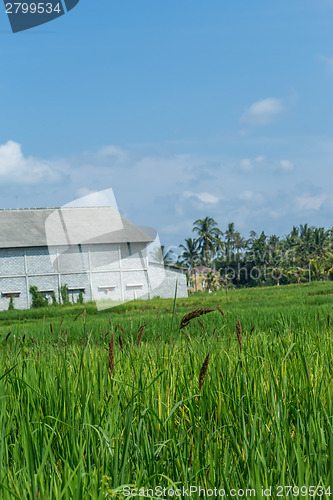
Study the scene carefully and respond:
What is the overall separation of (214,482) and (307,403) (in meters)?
0.87

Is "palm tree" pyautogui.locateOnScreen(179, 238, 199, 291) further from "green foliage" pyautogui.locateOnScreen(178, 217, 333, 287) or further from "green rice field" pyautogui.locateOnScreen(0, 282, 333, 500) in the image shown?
"green rice field" pyautogui.locateOnScreen(0, 282, 333, 500)

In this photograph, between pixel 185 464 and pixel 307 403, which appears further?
pixel 307 403

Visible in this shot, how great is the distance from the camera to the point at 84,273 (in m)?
36.0

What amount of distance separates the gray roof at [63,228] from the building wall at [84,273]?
2.05 feet

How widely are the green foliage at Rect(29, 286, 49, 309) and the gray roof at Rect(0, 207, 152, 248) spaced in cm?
329

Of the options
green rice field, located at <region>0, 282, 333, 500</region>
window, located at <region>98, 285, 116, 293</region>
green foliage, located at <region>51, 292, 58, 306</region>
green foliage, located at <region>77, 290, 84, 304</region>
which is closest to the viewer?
green rice field, located at <region>0, 282, 333, 500</region>

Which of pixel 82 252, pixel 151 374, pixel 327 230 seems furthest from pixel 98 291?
pixel 327 230

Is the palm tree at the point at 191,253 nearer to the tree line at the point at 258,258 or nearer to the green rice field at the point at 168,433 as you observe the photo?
the tree line at the point at 258,258

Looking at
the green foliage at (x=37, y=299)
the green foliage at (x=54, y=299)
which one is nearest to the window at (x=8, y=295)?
the green foliage at (x=37, y=299)

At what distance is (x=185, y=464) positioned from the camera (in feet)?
5.34

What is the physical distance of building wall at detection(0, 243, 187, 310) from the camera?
34.5m

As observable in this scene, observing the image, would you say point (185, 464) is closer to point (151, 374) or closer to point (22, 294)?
point (151, 374)

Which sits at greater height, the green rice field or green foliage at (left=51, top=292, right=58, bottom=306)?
green foliage at (left=51, top=292, right=58, bottom=306)

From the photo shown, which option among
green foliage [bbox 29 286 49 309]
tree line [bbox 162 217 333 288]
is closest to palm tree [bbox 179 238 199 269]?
tree line [bbox 162 217 333 288]
